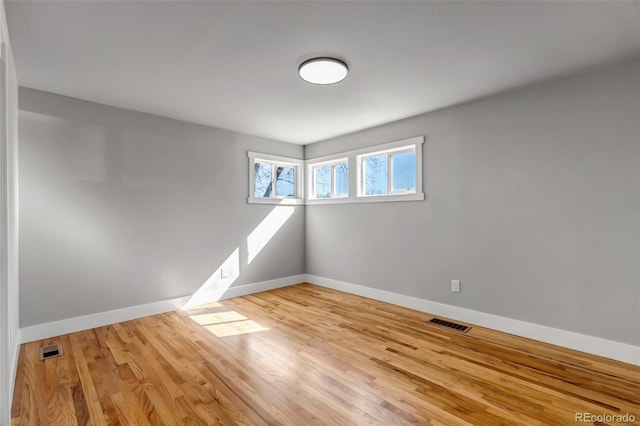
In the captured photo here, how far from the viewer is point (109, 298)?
337 cm

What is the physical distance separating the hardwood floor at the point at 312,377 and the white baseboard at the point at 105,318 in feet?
0.36

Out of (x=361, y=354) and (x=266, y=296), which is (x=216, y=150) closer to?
(x=266, y=296)

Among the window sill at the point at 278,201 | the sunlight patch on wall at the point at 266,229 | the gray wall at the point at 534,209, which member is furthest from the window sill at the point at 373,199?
the sunlight patch on wall at the point at 266,229

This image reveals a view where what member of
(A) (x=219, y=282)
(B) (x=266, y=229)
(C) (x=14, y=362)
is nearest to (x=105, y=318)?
(C) (x=14, y=362)

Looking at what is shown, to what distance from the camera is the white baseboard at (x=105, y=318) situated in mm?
2912

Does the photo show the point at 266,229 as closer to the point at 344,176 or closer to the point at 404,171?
the point at 344,176

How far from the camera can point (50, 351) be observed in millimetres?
2664

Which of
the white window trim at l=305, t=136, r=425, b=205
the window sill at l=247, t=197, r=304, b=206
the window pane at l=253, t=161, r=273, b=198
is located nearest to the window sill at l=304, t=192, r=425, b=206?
the white window trim at l=305, t=136, r=425, b=205

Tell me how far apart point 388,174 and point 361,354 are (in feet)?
8.01

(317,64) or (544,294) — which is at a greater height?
(317,64)

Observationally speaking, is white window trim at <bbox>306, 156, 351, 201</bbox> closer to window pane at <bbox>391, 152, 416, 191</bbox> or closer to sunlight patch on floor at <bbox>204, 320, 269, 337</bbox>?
window pane at <bbox>391, 152, 416, 191</bbox>

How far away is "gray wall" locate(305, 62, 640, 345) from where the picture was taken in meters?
2.49

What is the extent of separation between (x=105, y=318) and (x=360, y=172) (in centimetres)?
365

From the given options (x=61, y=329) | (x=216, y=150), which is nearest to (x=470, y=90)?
(x=216, y=150)
